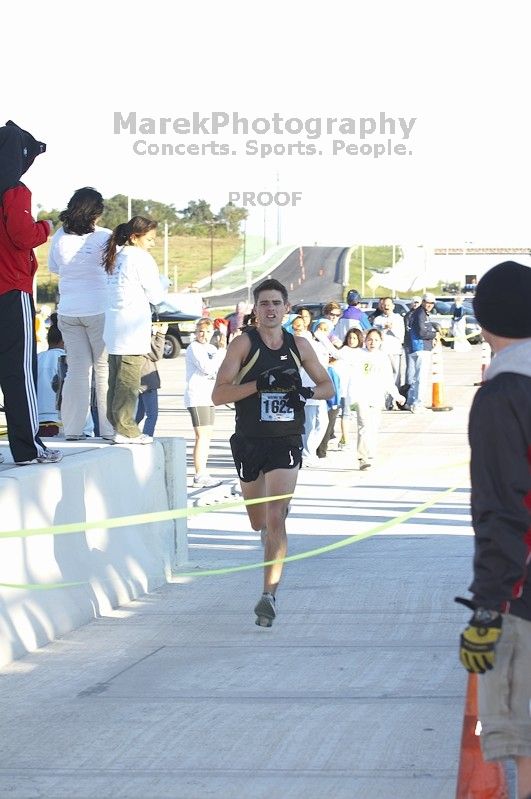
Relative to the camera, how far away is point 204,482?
14.8m

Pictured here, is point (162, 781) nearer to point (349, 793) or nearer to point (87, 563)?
point (349, 793)

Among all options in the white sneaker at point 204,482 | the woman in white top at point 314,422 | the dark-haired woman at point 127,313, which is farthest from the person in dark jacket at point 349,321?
the dark-haired woman at point 127,313

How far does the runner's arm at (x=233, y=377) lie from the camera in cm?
808

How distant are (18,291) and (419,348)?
56.4ft

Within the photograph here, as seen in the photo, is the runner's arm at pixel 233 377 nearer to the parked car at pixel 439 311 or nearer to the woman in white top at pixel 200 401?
the woman in white top at pixel 200 401

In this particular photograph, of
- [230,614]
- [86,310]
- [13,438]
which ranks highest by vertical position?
[86,310]

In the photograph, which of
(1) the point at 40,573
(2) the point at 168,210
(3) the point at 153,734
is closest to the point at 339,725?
(3) the point at 153,734

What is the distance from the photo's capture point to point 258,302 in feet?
27.1

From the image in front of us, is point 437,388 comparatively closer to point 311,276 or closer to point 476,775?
point 476,775

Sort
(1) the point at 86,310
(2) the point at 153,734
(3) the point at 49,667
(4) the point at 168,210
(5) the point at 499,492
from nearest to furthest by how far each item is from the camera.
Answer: (5) the point at 499,492 → (2) the point at 153,734 → (3) the point at 49,667 → (1) the point at 86,310 → (4) the point at 168,210

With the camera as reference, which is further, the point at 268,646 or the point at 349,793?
the point at 268,646

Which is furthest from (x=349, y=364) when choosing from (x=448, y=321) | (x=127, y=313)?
(x=448, y=321)

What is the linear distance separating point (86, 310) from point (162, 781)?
195 inches

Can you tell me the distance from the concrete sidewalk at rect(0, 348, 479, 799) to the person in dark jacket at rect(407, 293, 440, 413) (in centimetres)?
1346
